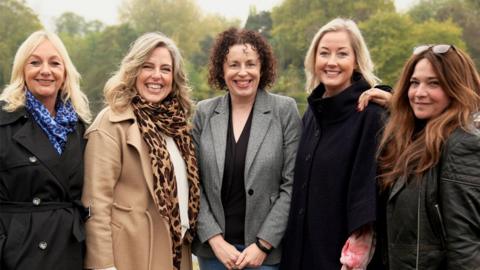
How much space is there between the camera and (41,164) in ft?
12.1

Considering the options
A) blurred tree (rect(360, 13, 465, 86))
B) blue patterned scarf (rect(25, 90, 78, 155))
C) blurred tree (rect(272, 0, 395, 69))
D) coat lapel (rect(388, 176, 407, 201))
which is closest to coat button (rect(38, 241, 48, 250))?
blue patterned scarf (rect(25, 90, 78, 155))

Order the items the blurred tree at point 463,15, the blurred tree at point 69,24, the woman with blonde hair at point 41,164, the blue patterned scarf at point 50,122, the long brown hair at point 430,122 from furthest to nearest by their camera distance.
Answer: the blurred tree at point 69,24, the blurred tree at point 463,15, the blue patterned scarf at point 50,122, the woman with blonde hair at point 41,164, the long brown hair at point 430,122

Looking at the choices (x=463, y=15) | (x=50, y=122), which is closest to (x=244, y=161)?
(x=50, y=122)

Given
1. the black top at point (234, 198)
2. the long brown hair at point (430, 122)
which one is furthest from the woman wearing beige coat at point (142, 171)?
the long brown hair at point (430, 122)

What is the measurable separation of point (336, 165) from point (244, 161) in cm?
71

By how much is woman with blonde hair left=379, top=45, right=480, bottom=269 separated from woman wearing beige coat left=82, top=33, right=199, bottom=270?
4.78ft

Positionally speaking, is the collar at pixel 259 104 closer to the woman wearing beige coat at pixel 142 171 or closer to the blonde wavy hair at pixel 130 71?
the woman wearing beige coat at pixel 142 171

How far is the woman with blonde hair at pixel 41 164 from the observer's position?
3.63 metres

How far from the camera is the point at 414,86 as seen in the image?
368cm

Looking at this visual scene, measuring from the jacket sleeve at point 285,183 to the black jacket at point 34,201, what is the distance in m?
1.34

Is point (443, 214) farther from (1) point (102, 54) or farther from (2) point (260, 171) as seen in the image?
(1) point (102, 54)

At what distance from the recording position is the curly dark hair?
452cm

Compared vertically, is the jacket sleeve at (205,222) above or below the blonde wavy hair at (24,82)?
below

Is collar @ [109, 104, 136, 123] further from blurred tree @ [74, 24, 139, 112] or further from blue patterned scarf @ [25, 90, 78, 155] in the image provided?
blurred tree @ [74, 24, 139, 112]
